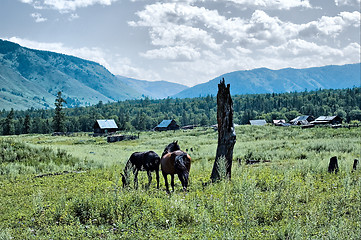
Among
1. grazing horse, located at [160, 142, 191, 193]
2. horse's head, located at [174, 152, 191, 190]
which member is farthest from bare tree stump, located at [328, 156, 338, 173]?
horse's head, located at [174, 152, 191, 190]

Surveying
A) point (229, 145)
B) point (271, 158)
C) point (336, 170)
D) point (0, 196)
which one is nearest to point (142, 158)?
point (229, 145)

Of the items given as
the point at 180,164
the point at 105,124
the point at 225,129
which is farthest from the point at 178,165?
the point at 105,124

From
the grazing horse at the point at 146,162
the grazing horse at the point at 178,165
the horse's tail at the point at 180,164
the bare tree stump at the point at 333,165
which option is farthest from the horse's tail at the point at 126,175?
the bare tree stump at the point at 333,165

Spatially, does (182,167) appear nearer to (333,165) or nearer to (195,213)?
(195,213)

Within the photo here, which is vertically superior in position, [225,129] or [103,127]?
[225,129]

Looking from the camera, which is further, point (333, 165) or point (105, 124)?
point (105, 124)

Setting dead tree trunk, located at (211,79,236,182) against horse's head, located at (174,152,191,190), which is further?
dead tree trunk, located at (211,79,236,182)

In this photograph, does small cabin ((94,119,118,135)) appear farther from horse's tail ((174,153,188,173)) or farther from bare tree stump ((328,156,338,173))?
bare tree stump ((328,156,338,173))

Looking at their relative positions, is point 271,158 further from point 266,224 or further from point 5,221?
point 5,221

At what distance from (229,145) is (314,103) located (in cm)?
19225

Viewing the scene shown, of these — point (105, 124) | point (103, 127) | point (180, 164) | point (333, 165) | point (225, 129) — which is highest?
point (105, 124)

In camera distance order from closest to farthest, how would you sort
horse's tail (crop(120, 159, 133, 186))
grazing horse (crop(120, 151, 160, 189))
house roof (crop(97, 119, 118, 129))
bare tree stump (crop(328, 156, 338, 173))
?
horse's tail (crop(120, 159, 133, 186)), grazing horse (crop(120, 151, 160, 189)), bare tree stump (crop(328, 156, 338, 173)), house roof (crop(97, 119, 118, 129))

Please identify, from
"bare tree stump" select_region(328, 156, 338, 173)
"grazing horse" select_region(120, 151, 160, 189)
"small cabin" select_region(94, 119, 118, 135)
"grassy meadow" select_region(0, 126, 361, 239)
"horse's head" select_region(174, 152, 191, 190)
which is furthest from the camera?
"small cabin" select_region(94, 119, 118, 135)

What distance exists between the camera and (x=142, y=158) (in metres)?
12.0
